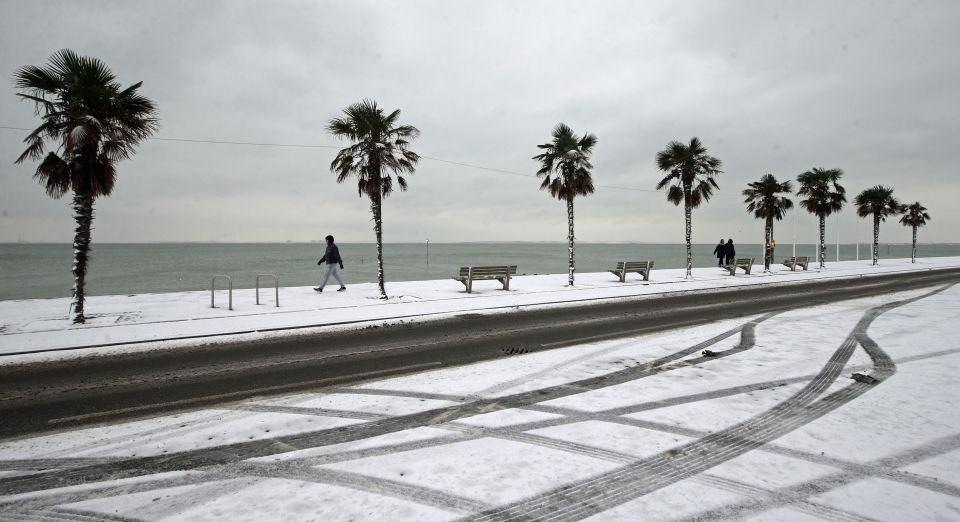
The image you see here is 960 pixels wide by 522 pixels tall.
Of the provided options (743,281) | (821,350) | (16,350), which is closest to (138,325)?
(16,350)

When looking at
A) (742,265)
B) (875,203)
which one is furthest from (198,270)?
(875,203)

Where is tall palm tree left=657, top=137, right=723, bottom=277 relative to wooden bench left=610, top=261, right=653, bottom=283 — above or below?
above

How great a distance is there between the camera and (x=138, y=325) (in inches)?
412

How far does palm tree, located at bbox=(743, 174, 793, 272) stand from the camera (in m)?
31.5

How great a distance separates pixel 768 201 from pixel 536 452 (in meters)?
34.4

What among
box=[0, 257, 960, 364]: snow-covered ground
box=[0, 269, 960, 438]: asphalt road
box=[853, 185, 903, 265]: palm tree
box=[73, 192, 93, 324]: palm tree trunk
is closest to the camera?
box=[0, 269, 960, 438]: asphalt road

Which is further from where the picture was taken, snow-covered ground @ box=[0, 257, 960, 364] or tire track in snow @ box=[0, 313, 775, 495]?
snow-covered ground @ box=[0, 257, 960, 364]

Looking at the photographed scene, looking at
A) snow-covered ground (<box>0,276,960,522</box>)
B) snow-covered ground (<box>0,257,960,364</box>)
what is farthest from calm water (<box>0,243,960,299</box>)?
snow-covered ground (<box>0,276,960,522</box>)

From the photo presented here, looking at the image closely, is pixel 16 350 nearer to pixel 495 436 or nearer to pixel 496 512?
pixel 495 436

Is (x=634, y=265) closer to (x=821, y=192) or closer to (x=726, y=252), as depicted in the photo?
(x=726, y=252)

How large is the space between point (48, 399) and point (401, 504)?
552 cm

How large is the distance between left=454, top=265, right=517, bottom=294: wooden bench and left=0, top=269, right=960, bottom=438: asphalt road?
5.12 metres

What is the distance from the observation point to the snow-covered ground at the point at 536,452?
3338 mm

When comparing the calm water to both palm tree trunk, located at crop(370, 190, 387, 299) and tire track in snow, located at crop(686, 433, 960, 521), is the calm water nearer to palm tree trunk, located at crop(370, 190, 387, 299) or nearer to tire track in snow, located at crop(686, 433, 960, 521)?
palm tree trunk, located at crop(370, 190, 387, 299)
